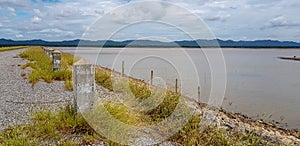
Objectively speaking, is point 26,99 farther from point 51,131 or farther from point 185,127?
point 185,127

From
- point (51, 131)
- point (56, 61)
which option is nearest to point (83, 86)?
point (51, 131)

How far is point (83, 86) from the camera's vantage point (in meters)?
5.46

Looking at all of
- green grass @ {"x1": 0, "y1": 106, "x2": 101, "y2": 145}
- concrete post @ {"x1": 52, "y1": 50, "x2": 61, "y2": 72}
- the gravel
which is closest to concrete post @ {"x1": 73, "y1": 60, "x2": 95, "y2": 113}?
green grass @ {"x1": 0, "y1": 106, "x2": 101, "y2": 145}

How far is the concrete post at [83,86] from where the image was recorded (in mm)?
5406

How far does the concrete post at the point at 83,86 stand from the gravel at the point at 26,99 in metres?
1.24

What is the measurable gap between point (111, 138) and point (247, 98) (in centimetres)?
1300

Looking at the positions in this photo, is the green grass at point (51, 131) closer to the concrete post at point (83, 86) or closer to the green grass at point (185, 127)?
the concrete post at point (83, 86)

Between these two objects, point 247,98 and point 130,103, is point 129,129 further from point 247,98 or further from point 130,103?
point 247,98

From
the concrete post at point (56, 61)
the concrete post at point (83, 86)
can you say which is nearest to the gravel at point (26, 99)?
the concrete post at point (83, 86)

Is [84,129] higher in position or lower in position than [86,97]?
lower

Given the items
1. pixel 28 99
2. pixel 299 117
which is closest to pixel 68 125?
pixel 28 99

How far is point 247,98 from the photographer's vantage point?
654 inches

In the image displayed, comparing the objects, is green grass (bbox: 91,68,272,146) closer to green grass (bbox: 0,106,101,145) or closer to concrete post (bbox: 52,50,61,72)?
green grass (bbox: 0,106,101,145)

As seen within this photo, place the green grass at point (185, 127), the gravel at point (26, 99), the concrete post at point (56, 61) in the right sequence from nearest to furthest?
1. the green grass at point (185, 127)
2. the gravel at point (26, 99)
3. the concrete post at point (56, 61)
